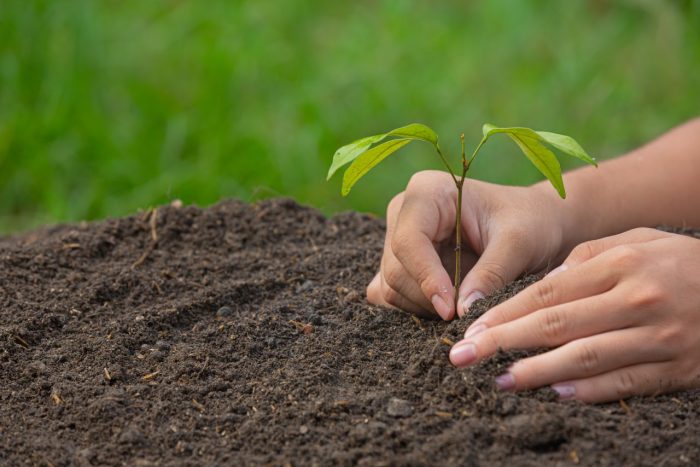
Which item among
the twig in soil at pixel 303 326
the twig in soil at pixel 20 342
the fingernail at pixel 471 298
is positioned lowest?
the fingernail at pixel 471 298

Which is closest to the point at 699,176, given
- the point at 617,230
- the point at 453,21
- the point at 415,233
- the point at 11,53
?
the point at 617,230

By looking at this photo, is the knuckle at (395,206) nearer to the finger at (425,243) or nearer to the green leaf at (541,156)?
the finger at (425,243)

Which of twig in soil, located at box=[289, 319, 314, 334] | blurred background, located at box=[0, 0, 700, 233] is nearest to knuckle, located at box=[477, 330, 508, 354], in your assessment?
twig in soil, located at box=[289, 319, 314, 334]

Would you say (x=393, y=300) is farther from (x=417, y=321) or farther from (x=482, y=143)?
(x=482, y=143)

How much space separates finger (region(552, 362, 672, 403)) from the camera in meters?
1.43

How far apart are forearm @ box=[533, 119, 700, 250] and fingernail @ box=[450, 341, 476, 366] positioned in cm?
63

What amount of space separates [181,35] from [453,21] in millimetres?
1934

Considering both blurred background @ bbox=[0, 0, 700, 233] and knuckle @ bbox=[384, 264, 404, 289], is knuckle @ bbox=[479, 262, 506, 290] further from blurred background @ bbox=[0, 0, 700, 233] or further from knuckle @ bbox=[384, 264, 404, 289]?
Result: blurred background @ bbox=[0, 0, 700, 233]

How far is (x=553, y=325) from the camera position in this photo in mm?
1437

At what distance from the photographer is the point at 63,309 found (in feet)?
6.30

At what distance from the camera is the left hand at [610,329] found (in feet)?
4.62

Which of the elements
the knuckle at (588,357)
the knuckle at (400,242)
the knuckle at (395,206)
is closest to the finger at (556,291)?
the knuckle at (588,357)

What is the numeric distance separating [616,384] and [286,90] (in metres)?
3.21

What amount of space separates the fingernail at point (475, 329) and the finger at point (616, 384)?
0.16 meters
